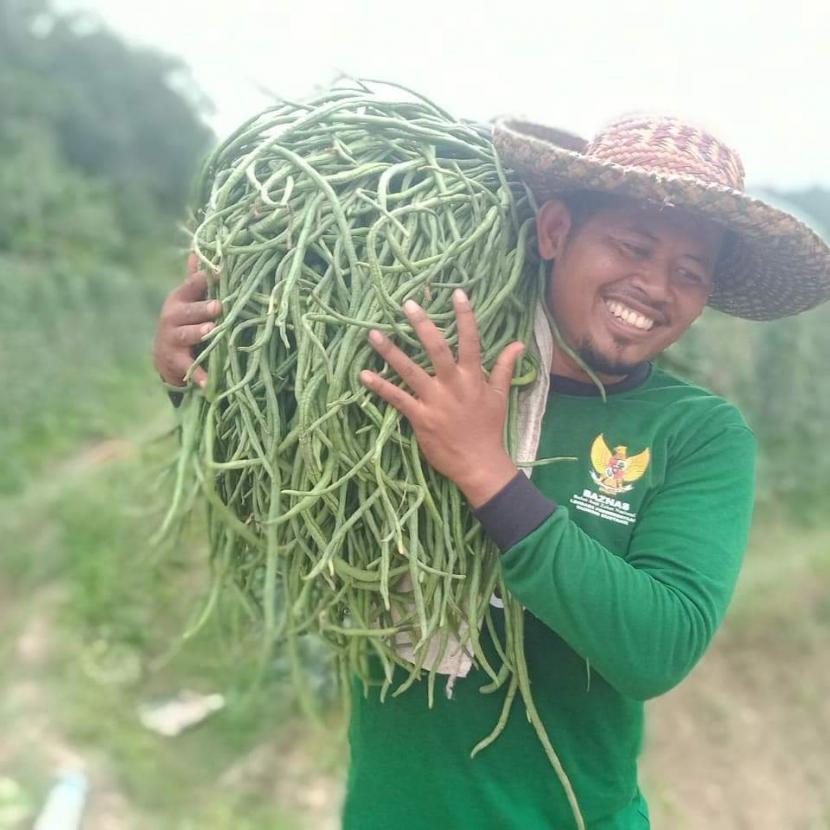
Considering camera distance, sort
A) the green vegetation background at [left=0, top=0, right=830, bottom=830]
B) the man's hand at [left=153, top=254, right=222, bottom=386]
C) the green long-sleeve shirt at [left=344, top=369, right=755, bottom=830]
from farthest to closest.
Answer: the green vegetation background at [left=0, top=0, right=830, bottom=830] < the man's hand at [left=153, top=254, right=222, bottom=386] < the green long-sleeve shirt at [left=344, top=369, right=755, bottom=830]

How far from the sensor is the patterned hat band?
3.21 feet

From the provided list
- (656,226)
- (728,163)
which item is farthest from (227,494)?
(728,163)

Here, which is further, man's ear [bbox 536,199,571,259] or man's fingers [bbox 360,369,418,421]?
man's ear [bbox 536,199,571,259]

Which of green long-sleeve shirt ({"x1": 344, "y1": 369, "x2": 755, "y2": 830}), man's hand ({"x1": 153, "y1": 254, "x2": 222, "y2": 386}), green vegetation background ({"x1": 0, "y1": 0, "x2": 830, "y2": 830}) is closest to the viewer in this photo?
green long-sleeve shirt ({"x1": 344, "y1": 369, "x2": 755, "y2": 830})

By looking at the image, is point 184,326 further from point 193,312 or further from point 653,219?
point 653,219

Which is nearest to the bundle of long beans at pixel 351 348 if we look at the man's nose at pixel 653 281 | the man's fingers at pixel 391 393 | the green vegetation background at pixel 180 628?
the man's fingers at pixel 391 393

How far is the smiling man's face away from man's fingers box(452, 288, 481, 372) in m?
0.16

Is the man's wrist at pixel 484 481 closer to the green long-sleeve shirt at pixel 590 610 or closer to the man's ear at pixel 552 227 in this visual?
the green long-sleeve shirt at pixel 590 610

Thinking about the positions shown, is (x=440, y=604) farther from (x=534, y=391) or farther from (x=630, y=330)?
(x=630, y=330)

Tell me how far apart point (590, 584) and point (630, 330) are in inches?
11.8

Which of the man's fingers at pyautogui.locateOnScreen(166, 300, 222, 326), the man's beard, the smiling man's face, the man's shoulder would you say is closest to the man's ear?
the smiling man's face

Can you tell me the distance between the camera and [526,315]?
1.00m

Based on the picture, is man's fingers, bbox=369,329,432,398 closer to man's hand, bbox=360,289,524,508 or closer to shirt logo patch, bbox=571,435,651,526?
man's hand, bbox=360,289,524,508

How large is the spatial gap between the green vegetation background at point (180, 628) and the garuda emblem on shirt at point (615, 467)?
565 mm
